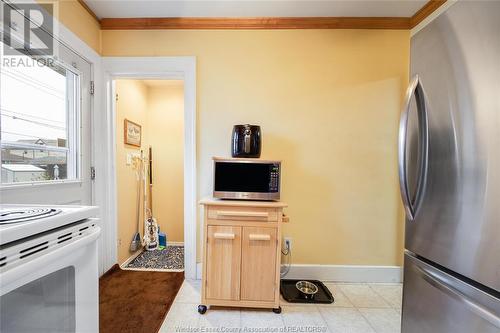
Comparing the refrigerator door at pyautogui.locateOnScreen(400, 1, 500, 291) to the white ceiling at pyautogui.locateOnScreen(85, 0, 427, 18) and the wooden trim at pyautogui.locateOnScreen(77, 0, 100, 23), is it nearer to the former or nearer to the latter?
the white ceiling at pyautogui.locateOnScreen(85, 0, 427, 18)

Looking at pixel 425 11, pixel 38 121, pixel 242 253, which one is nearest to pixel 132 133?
pixel 38 121

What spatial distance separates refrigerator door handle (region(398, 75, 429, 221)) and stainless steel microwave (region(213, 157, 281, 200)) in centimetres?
85

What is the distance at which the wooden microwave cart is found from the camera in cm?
147

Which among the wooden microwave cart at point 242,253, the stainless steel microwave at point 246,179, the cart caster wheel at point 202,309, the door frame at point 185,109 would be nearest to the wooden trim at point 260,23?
the door frame at point 185,109

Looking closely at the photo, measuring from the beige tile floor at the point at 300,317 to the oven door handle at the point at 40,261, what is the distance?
3.62ft

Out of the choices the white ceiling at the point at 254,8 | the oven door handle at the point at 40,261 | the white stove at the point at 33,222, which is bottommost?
the oven door handle at the point at 40,261

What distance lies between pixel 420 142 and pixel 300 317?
1.41 meters

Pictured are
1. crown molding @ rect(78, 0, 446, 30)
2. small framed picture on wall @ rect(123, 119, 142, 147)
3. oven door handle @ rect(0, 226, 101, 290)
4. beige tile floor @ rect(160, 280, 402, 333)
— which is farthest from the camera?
small framed picture on wall @ rect(123, 119, 142, 147)

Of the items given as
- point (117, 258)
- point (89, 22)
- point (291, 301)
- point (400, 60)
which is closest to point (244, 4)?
point (89, 22)

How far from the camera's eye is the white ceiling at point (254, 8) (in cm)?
169

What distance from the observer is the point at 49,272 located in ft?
1.81

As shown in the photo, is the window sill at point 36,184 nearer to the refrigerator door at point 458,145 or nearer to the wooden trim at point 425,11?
the refrigerator door at point 458,145

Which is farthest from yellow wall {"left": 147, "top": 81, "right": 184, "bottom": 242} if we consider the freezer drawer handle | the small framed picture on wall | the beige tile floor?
the freezer drawer handle

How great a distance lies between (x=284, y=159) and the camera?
1931mm
